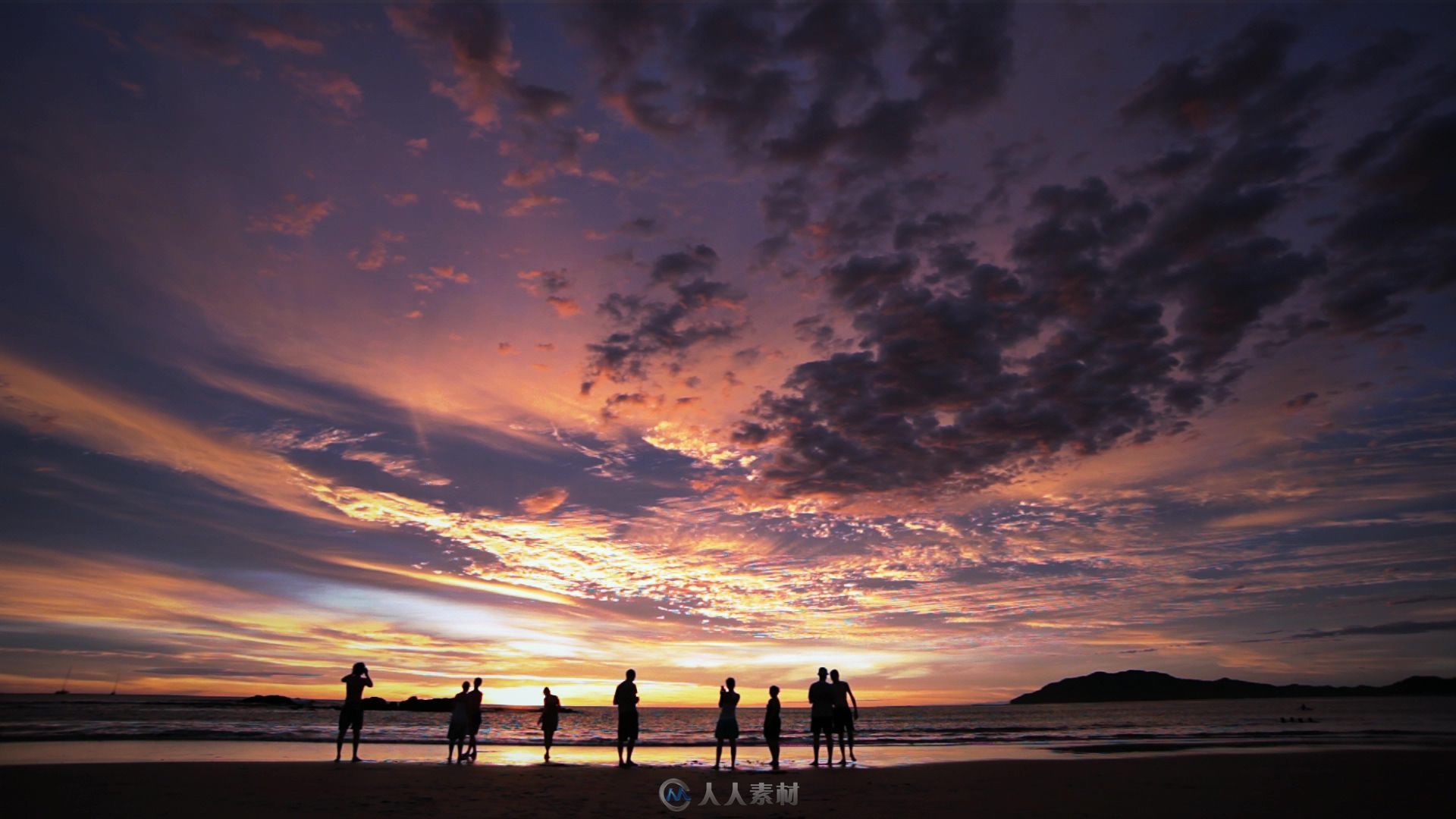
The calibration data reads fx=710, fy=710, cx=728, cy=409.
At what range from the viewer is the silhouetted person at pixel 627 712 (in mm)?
18441

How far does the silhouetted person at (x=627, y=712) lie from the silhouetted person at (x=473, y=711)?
4163mm

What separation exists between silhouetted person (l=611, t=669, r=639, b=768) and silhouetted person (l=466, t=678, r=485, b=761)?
4.16 meters

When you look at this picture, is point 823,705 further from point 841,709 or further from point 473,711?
point 473,711

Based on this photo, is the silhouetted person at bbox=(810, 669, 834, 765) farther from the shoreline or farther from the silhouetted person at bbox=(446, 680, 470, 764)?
the silhouetted person at bbox=(446, 680, 470, 764)

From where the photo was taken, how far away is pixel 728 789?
14375mm

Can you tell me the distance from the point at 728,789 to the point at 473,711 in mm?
9149

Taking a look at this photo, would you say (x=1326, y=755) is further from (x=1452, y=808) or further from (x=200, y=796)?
(x=200, y=796)

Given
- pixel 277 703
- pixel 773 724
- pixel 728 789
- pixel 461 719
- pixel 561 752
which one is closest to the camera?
pixel 728 789

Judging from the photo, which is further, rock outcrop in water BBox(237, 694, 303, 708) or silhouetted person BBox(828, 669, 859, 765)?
rock outcrop in water BBox(237, 694, 303, 708)

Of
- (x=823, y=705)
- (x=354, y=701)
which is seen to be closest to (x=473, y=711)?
(x=354, y=701)

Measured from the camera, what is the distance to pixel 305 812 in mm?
10898

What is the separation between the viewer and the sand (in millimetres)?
11477

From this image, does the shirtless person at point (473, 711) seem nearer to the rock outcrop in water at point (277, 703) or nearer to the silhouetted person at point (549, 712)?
the silhouetted person at point (549, 712)

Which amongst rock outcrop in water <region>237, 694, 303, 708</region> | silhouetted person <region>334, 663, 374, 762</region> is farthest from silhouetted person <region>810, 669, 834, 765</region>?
rock outcrop in water <region>237, 694, 303, 708</region>
